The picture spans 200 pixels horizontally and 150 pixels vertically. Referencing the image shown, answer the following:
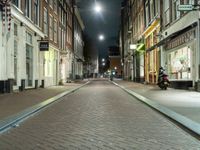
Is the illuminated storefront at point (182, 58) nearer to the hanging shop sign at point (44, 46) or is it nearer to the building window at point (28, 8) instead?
the hanging shop sign at point (44, 46)

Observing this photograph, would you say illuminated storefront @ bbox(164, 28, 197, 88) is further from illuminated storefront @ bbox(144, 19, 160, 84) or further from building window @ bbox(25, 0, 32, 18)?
building window @ bbox(25, 0, 32, 18)

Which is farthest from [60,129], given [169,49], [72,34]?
[72,34]

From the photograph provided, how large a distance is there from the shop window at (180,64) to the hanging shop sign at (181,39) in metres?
0.48

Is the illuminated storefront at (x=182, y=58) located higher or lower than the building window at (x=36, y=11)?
lower

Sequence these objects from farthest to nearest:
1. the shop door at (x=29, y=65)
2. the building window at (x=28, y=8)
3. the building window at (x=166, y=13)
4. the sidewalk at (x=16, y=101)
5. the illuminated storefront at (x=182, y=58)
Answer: the building window at (x=166, y=13) → the shop door at (x=29, y=65) → the building window at (x=28, y=8) → the illuminated storefront at (x=182, y=58) → the sidewalk at (x=16, y=101)

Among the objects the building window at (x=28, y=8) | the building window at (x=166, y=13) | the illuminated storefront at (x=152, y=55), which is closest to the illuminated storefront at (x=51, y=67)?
the building window at (x=28, y=8)

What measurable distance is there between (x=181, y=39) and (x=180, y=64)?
2044 millimetres

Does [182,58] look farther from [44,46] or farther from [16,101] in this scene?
[16,101]

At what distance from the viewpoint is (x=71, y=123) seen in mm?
9844

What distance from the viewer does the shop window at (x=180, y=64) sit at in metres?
23.4

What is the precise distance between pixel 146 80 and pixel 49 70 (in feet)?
36.7

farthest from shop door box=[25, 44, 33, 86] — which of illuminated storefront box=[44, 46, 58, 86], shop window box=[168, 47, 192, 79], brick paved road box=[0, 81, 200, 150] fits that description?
brick paved road box=[0, 81, 200, 150]

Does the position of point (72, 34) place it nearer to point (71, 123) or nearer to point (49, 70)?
point (49, 70)

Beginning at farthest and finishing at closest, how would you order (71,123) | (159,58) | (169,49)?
(159,58) < (169,49) < (71,123)
